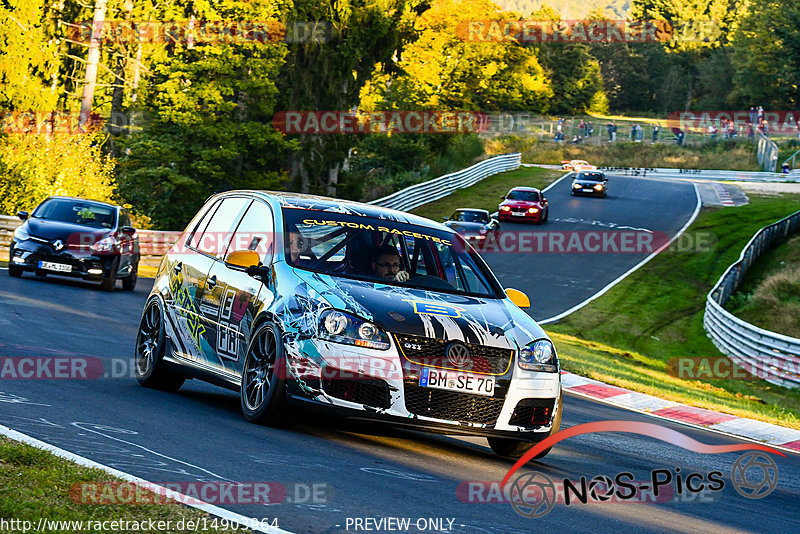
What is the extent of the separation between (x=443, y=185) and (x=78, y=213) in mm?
33953

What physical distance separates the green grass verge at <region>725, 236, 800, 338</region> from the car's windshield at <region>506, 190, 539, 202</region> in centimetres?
1198

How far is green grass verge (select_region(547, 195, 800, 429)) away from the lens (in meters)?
17.9

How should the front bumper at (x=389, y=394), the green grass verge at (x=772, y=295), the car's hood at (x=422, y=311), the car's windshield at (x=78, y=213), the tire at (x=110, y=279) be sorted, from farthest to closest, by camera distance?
the green grass verge at (x=772, y=295) < the car's windshield at (x=78, y=213) < the tire at (x=110, y=279) < the car's hood at (x=422, y=311) < the front bumper at (x=389, y=394)

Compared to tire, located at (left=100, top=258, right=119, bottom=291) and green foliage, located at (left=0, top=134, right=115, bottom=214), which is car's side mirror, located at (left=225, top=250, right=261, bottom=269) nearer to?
tire, located at (left=100, top=258, right=119, bottom=291)

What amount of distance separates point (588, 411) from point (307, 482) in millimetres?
6848

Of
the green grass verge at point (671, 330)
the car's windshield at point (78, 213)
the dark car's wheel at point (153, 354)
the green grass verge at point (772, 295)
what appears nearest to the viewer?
the dark car's wheel at point (153, 354)

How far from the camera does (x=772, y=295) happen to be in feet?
95.5

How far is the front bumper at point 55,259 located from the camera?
20.8 m

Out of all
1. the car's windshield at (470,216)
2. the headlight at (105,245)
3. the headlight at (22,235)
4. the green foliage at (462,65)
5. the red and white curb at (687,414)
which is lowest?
the red and white curb at (687,414)

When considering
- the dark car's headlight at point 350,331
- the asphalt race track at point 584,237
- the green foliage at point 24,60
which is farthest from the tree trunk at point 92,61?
the dark car's headlight at point 350,331

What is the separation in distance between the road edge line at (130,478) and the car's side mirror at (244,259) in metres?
2.20

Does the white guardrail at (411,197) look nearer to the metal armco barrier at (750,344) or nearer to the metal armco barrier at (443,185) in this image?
the metal armco barrier at (443,185)

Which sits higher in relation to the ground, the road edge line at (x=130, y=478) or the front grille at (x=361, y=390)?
the front grille at (x=361, y=390)

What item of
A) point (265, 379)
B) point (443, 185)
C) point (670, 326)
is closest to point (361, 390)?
point (265, 379)
